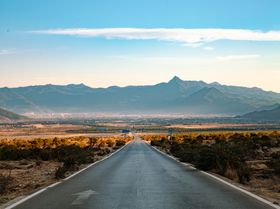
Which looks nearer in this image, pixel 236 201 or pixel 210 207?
pixel 210 207

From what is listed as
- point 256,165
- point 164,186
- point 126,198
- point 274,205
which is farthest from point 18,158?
point 274,205

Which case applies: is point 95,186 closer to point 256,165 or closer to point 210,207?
point 210,207

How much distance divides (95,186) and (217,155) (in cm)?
959

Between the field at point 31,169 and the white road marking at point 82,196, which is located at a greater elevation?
the white road marking at point 82,196

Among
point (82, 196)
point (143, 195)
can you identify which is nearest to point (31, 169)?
point (82, 196)

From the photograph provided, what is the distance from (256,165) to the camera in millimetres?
29953

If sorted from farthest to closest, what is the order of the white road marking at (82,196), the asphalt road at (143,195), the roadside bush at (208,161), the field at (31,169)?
the roadside bush at (208,161) < the field at (31,169) < the white road marking at (82,196) < the asphalt road at (143,195)

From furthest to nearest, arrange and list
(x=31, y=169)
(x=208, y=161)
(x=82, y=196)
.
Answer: (x=31, y=169) → (x=208, y=161) → (x=82, y=196)

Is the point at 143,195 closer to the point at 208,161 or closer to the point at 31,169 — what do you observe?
the point at 208,161

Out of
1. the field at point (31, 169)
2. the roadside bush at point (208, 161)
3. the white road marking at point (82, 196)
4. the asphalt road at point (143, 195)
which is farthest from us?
the roadside bush at point (208, 161)

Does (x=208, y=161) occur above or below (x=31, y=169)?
above

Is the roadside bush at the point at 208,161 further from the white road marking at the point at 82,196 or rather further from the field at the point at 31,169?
the white road marking at the point at 82,196

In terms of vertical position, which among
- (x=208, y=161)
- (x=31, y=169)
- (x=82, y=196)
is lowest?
(x=31, y=169)

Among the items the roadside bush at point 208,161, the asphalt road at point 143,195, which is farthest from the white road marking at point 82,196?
the roadside bush at point 208,161
